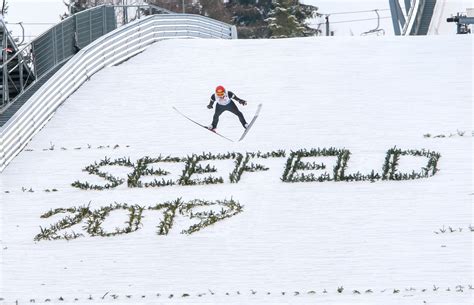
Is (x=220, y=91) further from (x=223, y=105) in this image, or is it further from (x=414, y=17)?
(x=414, y=17)

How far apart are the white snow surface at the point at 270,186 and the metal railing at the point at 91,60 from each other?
11.6 inches

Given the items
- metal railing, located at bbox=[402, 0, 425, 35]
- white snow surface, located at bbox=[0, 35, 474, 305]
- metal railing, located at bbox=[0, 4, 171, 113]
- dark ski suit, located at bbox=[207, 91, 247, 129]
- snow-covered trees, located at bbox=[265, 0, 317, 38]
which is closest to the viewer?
white snow surface, located at bbox=[0, 35, 474, 305]

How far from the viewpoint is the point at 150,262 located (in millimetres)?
19000

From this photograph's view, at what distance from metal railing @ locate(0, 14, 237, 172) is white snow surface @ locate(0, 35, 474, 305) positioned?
0.29 metres

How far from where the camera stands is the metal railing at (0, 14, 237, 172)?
84.9 ft

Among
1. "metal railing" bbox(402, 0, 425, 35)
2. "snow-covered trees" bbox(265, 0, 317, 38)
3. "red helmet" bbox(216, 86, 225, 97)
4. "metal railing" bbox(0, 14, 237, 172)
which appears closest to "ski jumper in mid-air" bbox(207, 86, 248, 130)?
"red helmet" bbox(216, 86, 225, 97)

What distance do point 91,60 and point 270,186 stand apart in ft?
31.7

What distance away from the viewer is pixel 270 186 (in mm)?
22531

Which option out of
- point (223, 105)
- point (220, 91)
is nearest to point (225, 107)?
point (223, 105)

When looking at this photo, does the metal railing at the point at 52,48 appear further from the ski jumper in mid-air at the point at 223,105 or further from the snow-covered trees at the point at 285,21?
the snow-covered trees at the point at 285,21

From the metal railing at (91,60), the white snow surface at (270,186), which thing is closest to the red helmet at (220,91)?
the white snow surface at (270,186)

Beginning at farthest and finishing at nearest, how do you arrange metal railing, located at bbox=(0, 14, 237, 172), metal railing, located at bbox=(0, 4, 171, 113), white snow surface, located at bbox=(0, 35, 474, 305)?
metal railing, located at bbox=(0, 4, 171, 113) < metal railing, located at bbox=(0, 14, 237, 172) < white snow surface, located at bbox=(0, 35, 474, 305)

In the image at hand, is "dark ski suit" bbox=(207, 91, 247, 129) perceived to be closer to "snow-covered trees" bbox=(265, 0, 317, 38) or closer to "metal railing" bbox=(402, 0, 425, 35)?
"metal railing" bbox=(402, 0, 425, 35)

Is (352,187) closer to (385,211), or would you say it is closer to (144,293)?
(385,211)
